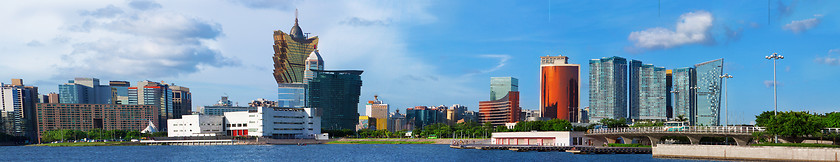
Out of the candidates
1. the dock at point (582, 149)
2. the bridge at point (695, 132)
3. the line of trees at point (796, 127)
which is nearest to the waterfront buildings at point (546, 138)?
the dock at point (582, 149)

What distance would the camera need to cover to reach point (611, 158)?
123625mm

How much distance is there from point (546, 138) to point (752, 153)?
72136 millimetres

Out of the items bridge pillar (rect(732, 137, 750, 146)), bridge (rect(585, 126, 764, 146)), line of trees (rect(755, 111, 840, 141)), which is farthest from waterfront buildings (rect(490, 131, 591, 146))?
line of trees (rect(755, 111, 840, 141))

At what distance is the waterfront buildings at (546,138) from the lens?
528 ft

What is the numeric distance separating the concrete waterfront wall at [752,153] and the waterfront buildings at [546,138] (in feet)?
A: 156

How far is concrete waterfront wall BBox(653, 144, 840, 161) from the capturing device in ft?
296

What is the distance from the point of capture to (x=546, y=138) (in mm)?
167625

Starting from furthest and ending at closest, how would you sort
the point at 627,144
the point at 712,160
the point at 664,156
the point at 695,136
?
the point at 627,144 < the point at 695,136 < the point at 664,156 < the point at 712,160

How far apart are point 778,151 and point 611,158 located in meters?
32.4

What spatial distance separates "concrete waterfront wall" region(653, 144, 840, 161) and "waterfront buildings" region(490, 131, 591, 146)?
47499 mm

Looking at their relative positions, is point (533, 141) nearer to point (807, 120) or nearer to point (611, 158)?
point (611, 158)

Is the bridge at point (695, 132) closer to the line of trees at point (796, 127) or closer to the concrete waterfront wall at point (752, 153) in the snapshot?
the line of trees at point (796, 127)

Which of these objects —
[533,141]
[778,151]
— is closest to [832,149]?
[778,151]

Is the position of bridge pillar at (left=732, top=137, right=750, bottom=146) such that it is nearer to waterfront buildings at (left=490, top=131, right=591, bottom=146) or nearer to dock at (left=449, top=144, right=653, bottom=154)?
dock at (left=449, top=144, right=653, bottom=154)
